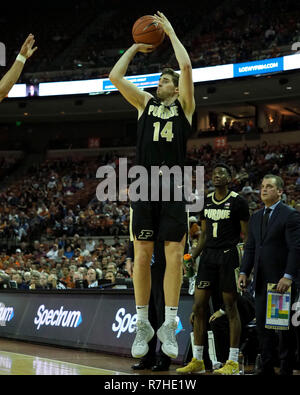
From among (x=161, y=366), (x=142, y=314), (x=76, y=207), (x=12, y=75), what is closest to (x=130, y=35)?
(x=76, y=207)

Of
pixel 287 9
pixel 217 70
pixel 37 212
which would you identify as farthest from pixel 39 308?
pixel 287 9

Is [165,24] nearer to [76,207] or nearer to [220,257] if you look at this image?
[220,257]

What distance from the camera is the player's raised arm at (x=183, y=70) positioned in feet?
16.4

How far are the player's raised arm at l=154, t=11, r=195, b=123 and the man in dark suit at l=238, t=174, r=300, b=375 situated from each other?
1704 millimetres

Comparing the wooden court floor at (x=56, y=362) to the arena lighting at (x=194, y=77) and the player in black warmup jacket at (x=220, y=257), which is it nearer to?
the player in black warmup jacket at (x=220, y=257)

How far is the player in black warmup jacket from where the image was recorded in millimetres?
6848

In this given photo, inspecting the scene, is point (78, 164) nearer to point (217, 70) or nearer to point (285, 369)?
point (217, 70)

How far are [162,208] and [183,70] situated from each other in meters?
1.11

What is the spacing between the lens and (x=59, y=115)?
35.0 m

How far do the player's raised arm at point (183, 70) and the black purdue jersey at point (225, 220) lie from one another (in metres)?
2.07

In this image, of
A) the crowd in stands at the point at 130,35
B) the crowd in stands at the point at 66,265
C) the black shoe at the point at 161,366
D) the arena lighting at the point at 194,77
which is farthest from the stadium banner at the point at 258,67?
the black shoe at the point at 161,366

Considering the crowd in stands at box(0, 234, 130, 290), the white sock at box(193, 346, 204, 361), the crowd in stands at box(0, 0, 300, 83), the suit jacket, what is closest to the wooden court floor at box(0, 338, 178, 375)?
the white sock at box(193, 346, 204, 361)

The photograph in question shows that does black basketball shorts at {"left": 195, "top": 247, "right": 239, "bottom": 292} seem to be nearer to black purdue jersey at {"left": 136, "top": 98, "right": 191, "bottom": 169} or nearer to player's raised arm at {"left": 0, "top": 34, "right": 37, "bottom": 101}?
black purdue jersey at {"left": 136, "top": 98, "right": 191, "bottom": 169}

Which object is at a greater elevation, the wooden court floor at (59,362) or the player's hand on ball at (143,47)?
the player's hand on ball at (143,47)
